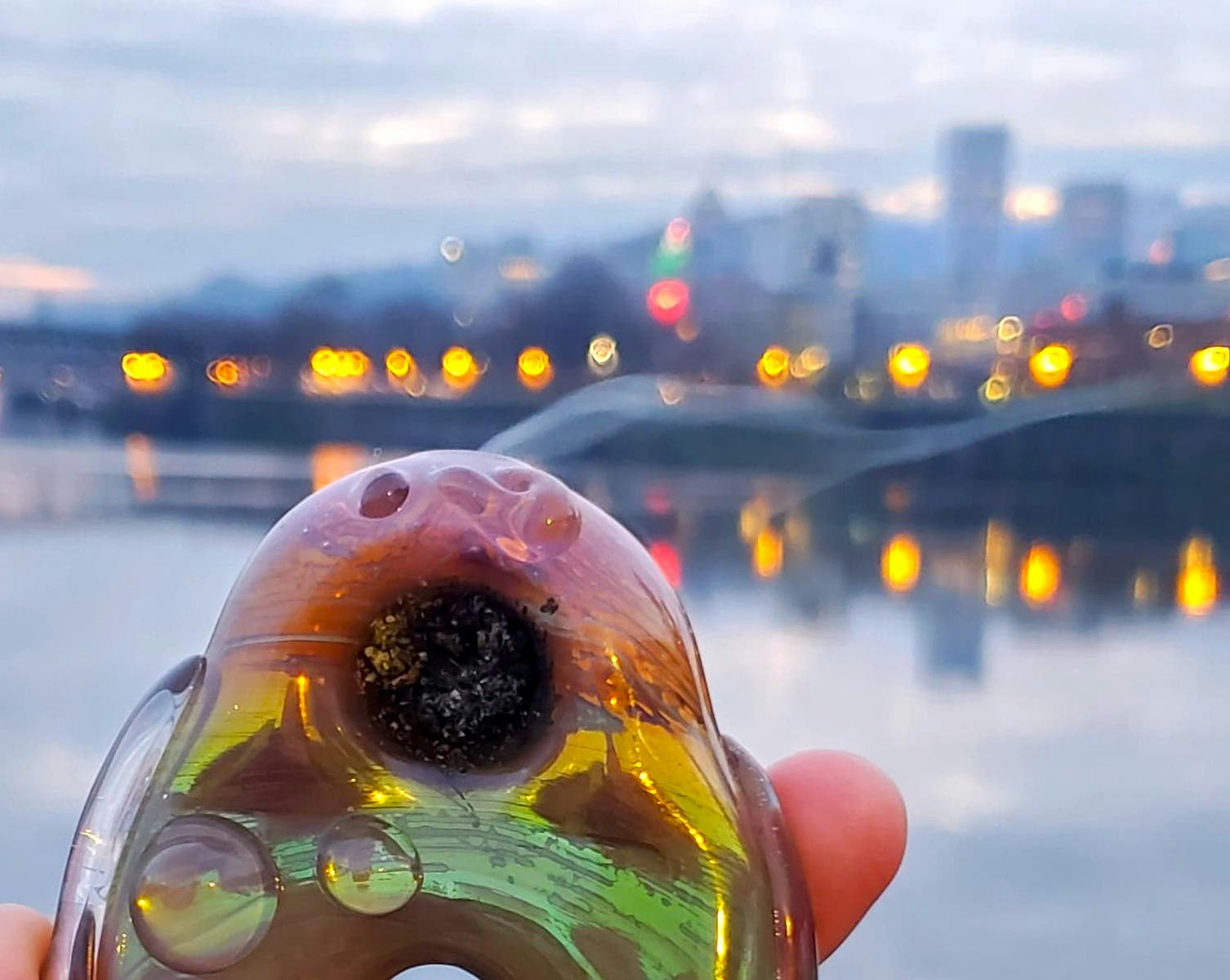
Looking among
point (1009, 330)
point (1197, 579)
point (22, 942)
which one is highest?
point (1009, 330)

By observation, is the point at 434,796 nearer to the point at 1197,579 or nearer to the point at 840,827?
the point at 840,827

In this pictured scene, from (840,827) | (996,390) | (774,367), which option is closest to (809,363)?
(774,367)

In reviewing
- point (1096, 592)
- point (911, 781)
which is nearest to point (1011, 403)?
point (1096, 592)

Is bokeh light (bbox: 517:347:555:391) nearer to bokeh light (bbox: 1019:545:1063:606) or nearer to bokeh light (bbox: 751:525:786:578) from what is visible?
bokeh light (bbox: 751:525:786:578)

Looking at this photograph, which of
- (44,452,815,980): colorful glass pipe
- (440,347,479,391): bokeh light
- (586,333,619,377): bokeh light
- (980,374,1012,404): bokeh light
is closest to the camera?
(44,452,815,980): colorful glass pipe

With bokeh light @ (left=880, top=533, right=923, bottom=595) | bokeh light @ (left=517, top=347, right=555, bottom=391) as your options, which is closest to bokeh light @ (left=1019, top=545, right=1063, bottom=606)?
bokeh light @ (left=880, top=533, right=923, bottom=595)
